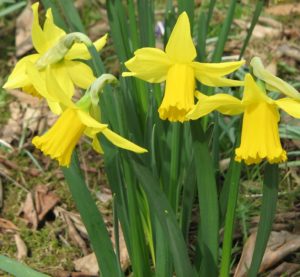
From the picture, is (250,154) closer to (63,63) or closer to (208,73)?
(208,73)

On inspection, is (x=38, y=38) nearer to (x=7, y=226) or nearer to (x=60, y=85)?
(x=60, y=85)

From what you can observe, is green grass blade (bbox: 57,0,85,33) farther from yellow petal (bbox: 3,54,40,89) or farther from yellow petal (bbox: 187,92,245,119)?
yellow petal (bbox: 187,92,245,119)

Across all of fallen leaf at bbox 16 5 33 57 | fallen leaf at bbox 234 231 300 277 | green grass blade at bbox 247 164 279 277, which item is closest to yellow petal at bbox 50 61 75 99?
green grass blade at bbox 247 164 279 277

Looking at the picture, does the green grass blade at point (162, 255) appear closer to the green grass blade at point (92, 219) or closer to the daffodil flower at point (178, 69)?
the green grass blade at point (92, 219)

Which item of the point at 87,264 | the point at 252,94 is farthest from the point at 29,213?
the point at 252,94

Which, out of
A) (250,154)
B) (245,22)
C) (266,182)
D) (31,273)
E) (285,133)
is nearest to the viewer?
(250,154)

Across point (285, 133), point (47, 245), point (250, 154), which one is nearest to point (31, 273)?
point (250, 154)

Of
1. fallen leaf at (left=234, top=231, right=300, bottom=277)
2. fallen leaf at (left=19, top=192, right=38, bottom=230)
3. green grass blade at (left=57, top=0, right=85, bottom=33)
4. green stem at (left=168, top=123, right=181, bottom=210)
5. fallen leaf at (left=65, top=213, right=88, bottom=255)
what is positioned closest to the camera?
green stem at (left=168, top=123, right=181, bottom=210)
